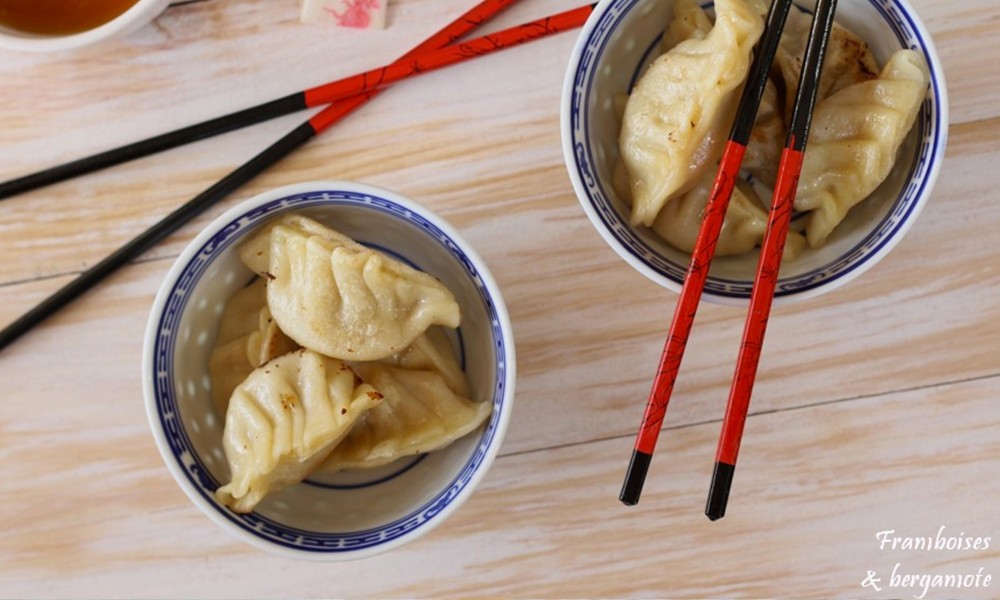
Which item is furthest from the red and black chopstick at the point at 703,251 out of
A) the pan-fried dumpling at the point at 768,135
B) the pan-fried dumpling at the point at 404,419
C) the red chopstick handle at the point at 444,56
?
the red chopstick handle at the point at 444,56

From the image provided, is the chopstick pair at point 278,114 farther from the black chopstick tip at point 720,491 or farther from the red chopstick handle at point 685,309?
the black chopstick tip at point 720,491

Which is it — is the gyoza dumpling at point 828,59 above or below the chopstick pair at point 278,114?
above

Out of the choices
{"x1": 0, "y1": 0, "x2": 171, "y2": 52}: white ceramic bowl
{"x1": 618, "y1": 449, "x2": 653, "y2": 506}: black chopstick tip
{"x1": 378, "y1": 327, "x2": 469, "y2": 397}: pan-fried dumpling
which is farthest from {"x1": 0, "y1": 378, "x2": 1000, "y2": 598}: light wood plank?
{"x1": 0, "y1": 0, "x2": 171, "y2": 52}: white ceramic bowl

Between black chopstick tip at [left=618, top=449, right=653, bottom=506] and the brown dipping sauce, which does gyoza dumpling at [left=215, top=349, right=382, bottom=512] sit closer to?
black chopstick tip at [left=618, top=449, right=653, bottom=506]

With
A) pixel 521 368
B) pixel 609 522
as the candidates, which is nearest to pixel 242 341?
pixel 521 368

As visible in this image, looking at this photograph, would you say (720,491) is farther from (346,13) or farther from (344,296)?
(346,13)

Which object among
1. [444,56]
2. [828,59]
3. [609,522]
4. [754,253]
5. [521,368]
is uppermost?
[828,59]

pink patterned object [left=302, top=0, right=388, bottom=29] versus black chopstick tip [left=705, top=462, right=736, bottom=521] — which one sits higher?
pink patterned object [left=302, top=0, right=388, bottom=29]
